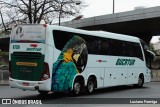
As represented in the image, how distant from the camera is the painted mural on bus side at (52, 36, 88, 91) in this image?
56.9 feet

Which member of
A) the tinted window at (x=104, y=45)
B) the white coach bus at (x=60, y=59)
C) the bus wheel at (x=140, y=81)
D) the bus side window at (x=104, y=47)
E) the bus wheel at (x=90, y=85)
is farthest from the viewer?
the bus wheel at (x=140, y=81)

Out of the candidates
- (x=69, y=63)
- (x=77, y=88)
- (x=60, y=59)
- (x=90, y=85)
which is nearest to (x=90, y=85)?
(x=90, y=85)

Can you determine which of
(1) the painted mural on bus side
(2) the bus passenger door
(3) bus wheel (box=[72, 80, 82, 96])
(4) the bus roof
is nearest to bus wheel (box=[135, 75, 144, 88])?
(4) the bus roof

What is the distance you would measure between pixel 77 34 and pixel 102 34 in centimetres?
254

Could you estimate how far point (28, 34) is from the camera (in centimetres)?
1720

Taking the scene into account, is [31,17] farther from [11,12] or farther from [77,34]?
[77,34]

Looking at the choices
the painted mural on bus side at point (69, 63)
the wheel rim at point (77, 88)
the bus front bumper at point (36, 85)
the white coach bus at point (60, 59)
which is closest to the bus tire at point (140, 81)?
the white coach bus at point (60, 59)

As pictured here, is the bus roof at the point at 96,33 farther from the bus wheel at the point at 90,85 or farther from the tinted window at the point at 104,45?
the bus wheel at the point at 90,85

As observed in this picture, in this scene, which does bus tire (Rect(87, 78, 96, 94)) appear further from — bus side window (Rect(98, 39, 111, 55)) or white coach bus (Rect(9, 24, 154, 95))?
bus side window (Rect(98, 39, 111, 55))

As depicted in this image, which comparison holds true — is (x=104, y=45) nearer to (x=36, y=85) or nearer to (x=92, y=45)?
(x=92, y=45)

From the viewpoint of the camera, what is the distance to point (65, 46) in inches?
703

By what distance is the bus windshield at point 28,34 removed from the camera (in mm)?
16984

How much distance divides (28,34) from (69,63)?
2314 mm

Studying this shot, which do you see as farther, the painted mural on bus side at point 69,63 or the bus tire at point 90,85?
the bus tire at point 90,85
